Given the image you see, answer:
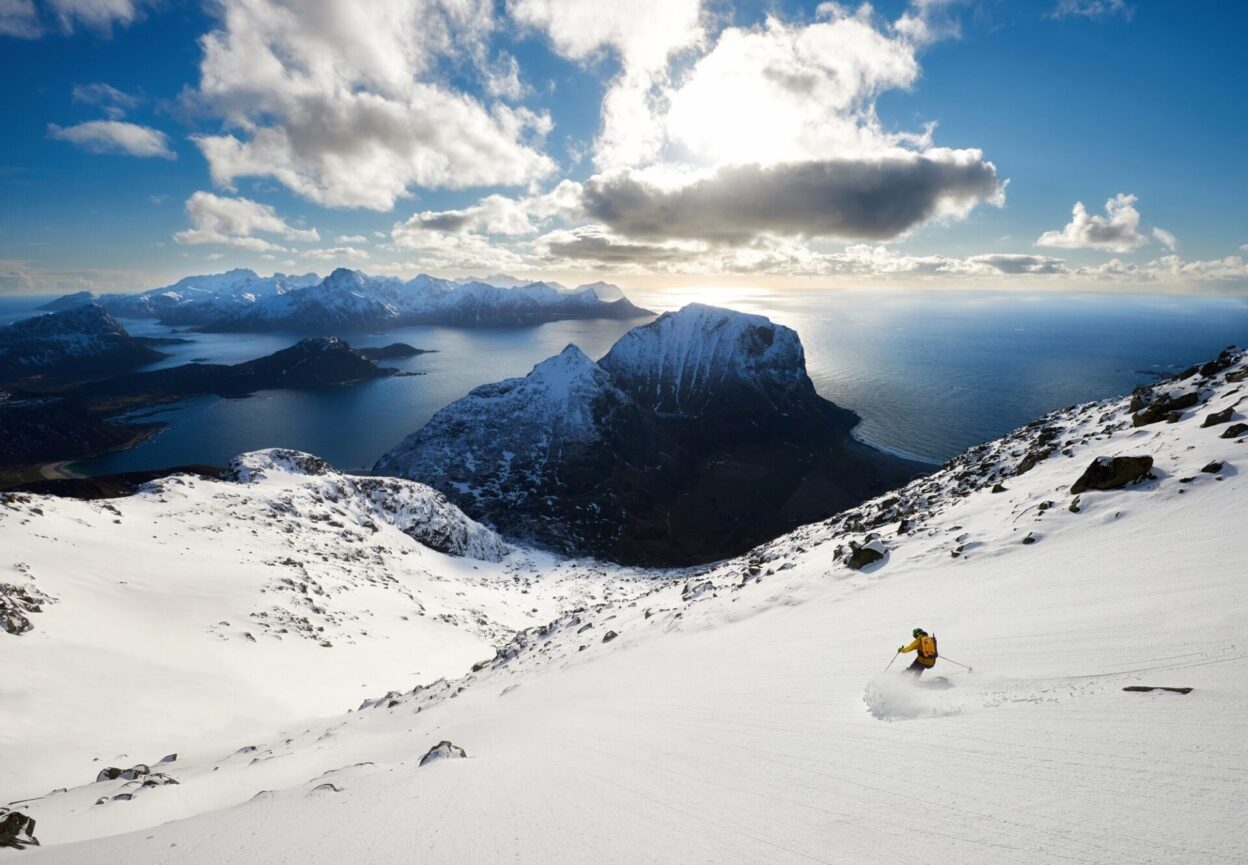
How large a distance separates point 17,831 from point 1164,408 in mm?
33335

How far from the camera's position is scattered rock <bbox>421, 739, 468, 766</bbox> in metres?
9.76

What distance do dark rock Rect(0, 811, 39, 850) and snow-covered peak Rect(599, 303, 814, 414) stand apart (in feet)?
497

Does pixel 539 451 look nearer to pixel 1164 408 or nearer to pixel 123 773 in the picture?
pixel 123 773

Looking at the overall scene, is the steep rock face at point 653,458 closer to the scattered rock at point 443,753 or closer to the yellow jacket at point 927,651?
the scattered rock at point 443,753

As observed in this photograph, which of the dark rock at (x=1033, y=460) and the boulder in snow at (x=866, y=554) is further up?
the dark rock at (x=1033, y=460)

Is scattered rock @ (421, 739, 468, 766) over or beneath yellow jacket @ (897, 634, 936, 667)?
beneath

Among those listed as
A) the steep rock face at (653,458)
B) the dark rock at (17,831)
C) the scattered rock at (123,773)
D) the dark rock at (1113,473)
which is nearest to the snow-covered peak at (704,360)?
the steep rock face at (653,458)

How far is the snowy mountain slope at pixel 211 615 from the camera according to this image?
54.3 ft

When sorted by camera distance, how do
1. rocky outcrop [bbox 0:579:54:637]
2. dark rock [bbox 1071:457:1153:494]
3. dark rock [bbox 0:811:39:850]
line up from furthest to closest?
1. rocky outcrop [bbox 0:579:54:637]
2. dark rock [bbox 1071:457:1153:494]
3. dark rock [bbox 0:811:39:850]

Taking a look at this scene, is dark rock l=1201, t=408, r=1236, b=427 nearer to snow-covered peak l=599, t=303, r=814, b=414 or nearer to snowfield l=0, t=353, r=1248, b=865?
snowfield l=0, t=353, r=1248, b=865

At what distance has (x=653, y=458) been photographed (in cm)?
12331

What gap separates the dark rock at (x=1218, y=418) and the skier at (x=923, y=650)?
1434cm

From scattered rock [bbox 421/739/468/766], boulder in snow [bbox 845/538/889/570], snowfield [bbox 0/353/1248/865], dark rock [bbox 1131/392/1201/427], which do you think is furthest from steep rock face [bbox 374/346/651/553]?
scattered rock [bbox 421/739/468/766]

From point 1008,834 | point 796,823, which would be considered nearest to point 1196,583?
point 1008,834
